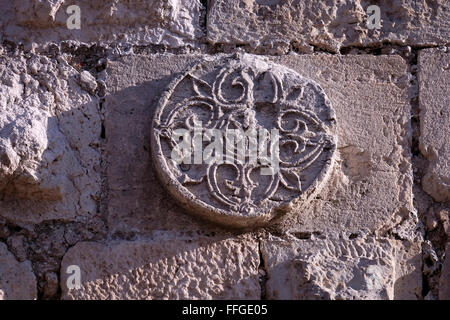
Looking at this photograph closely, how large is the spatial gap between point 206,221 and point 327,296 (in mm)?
562

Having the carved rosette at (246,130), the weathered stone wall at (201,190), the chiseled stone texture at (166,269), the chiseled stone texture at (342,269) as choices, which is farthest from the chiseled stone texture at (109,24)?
the chiseled stone texture at (342,269)

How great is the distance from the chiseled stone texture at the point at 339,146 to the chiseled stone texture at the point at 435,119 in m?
0.07

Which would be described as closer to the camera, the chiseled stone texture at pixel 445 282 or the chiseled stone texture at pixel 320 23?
the chiseled stone texture at pixel 445 282

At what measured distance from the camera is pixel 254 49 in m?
3.65

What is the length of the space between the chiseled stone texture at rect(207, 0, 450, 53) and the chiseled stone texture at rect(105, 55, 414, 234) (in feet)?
0.31

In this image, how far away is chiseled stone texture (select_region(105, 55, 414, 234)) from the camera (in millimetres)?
3400

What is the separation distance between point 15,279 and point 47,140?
55 centimetres

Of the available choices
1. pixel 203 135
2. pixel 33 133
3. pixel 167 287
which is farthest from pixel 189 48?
pixel 167 287

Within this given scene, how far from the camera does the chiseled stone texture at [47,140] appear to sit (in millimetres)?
3357

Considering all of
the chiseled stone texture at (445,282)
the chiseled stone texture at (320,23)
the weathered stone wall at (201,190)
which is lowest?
the chiseled stone texture at (445,282)

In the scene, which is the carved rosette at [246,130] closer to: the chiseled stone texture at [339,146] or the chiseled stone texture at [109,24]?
the chiseled stone texture at [339,146]

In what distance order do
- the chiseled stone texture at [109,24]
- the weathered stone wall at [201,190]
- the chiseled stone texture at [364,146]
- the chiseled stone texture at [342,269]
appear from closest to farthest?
the chiseled stone texture at [342,269] < the weathered stone wall at [201,190] < the chiseled stone texture at [364,146] < the chiseled stone texture at [109,24]

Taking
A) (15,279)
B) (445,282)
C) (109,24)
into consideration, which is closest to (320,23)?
(109,24)

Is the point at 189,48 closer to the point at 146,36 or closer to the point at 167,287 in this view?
the point at 146,36
